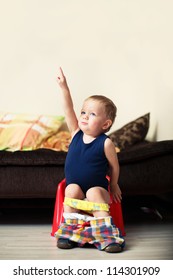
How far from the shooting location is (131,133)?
3.50 metres

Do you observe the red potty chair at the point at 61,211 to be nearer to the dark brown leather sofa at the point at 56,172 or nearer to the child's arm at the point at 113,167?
the child's arm at the point at 113,167

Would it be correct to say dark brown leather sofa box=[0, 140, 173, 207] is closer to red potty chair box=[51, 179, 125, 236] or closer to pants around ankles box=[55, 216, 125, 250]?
red potty chair box=[51, 179, 125, 236]

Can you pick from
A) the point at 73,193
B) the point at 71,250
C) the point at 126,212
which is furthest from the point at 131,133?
the point at 71,250

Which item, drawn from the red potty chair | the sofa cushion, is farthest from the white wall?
the red potty chair

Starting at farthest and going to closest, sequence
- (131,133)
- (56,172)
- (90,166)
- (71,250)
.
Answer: (131,133) → (56,172) → (90,166) → (71,250)

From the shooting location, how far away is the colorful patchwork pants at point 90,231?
7.66ft

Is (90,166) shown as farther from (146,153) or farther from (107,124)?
(146,153)

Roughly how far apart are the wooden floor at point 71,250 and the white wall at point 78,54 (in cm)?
95

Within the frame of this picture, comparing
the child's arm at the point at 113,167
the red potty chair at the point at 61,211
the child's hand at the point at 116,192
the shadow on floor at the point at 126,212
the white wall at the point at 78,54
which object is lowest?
the shadow on floor at the point at 126,212

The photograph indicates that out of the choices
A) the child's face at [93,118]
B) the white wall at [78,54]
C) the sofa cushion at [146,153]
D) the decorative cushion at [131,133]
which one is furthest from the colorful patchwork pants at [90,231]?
the white wall at [78,54]

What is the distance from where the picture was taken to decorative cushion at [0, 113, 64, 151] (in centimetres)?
350

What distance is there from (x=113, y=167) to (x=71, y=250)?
1.44ft

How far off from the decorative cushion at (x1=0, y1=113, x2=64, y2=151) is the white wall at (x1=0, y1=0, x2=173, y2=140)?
0.53 feet
